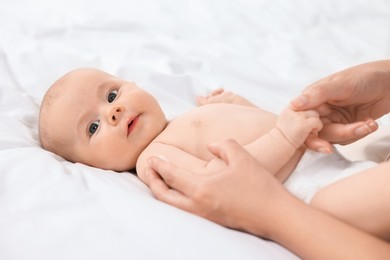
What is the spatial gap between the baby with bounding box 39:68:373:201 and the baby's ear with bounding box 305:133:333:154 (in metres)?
0.04

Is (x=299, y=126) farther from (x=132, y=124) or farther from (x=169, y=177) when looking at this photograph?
(x=132, y=124)

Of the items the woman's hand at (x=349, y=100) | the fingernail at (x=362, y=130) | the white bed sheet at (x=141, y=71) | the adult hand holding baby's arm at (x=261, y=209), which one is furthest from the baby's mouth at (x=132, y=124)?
the fingernail at (x=362, y=130)

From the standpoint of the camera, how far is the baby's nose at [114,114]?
1.16 metres

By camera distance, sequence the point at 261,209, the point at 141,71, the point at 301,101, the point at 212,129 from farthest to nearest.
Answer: the point at 141,71, the point at 212,129, the point at 301,101, the point at 261,209

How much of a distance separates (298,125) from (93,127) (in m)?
0.46

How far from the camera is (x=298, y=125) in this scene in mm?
1010

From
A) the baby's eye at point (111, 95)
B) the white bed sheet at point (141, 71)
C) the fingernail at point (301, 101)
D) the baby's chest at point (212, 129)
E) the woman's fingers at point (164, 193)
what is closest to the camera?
the white bed sheet at point (141, 71)

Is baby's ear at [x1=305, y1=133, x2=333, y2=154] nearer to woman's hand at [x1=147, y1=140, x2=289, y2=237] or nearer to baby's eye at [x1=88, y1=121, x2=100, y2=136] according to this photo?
woman's hand at [x1=147, y1=140, x2=289, y2=237]

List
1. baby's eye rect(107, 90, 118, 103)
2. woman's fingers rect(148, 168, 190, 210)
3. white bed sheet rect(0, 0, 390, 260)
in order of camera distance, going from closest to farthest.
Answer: white bed sheet rect(0, 0, 390, 260) → woman's fingers rect(148, 168, 190, 210) → baby's eye rect(107, 90, 118, 103)

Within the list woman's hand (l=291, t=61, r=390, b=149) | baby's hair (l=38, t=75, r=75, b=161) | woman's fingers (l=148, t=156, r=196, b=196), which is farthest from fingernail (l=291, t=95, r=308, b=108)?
baby's hair (l=38, t=75, r=75, b=161)

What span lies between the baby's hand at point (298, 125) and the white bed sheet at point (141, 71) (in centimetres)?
24

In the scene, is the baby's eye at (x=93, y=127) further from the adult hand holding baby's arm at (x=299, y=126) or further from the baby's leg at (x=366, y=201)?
the baby's leg at (x=366, y=201)

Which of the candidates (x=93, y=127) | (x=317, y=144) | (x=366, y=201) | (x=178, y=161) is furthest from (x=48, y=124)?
(x=366, y=201)

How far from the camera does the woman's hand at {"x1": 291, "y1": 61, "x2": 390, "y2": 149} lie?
101 centimetres
